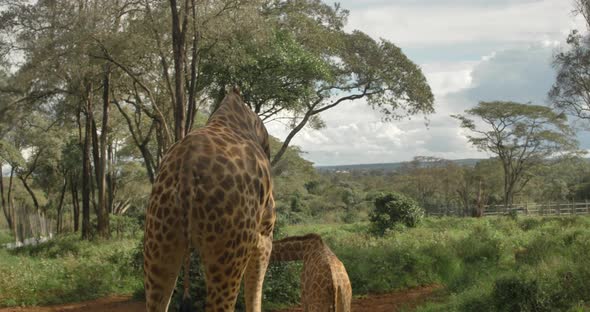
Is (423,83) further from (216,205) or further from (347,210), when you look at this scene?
(347,210)

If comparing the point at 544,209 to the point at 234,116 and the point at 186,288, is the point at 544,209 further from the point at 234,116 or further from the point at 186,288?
the point at 186,288

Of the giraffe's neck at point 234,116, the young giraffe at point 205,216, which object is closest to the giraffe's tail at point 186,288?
the young giraffe at point 205,216

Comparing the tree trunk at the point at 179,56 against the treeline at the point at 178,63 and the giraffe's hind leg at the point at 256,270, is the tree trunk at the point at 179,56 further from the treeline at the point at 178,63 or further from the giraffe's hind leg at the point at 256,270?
the giraffe's hind leg at the point at 256,270

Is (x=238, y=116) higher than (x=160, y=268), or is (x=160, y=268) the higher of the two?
(x=238, y=116)

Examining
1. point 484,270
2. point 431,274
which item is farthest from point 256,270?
point 431,274

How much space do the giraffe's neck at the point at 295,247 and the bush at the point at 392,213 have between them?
13447 mm

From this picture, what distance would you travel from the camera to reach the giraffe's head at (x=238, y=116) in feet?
12.8

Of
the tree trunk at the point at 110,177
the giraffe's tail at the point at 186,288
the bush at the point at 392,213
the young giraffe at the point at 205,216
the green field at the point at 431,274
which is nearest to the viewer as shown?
the young giraffe at the point at 205,216

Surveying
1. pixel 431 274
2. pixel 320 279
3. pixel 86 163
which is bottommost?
pixel 431 274

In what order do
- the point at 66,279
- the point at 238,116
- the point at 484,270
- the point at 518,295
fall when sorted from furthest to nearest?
the point at 66,279 < the point at 484,270 < the point at 518,295 < the point at 238,116

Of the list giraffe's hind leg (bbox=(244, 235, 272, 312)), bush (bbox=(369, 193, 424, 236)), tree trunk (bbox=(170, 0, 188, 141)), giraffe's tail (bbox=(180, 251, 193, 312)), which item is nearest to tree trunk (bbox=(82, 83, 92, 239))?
tree trunk (bbox=(170, 0, 188, 141))

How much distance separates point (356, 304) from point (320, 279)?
535 cm

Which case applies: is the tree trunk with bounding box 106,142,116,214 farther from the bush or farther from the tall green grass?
the tall green grass

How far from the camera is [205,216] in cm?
303
